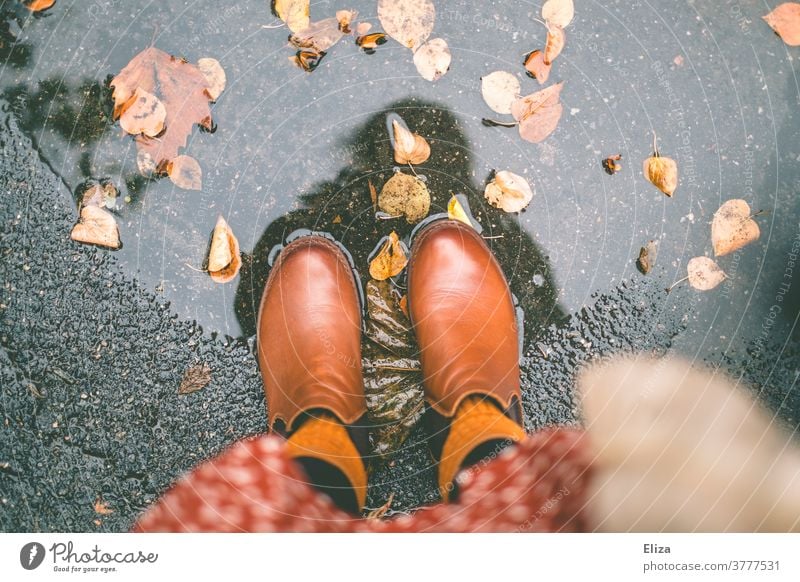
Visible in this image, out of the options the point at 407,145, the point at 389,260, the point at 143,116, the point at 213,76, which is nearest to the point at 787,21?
the point at 407,145

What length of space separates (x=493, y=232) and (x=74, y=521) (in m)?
0.81

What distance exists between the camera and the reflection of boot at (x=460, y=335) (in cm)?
77

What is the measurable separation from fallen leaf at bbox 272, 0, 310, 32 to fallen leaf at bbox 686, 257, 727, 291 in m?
0.74

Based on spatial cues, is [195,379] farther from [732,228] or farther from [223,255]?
[732,228]

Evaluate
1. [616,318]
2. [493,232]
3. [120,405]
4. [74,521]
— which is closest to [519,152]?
[493,232]

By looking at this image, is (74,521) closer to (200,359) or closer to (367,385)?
(200,359)

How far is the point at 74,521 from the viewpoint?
2.59 feet

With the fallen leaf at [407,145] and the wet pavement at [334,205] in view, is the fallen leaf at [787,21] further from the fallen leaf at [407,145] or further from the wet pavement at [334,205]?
the fallen leaf at [407,145]

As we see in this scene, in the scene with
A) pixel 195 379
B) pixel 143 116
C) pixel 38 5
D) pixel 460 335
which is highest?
pixel 38 5

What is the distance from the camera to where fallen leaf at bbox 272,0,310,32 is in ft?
2.62

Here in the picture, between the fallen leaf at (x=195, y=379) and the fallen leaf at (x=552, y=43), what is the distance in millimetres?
743

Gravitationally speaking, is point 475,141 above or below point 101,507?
above

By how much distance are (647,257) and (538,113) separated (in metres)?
0.30

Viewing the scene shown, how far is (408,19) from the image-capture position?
2.64ft
